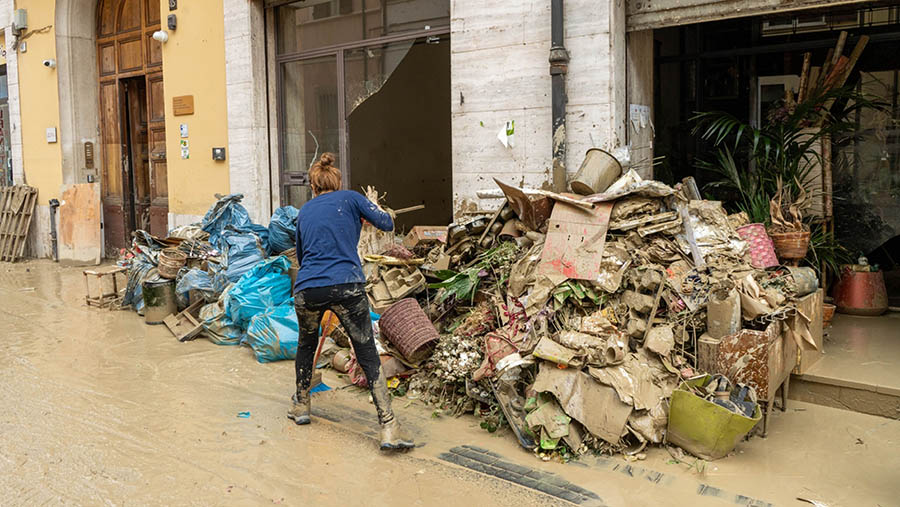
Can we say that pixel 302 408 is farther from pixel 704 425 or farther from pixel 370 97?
pixel 370 97

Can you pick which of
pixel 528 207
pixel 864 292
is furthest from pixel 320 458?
pixel 864 292

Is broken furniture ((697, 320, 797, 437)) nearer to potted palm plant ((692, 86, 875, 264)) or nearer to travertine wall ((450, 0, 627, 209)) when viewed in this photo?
potted palm plant ((692, 86, 875, 264))

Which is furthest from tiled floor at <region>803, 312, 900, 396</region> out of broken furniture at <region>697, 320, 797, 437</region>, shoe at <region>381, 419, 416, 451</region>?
shoe at <region>381, 419, 416, 451</region>

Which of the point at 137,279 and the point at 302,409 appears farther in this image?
the point at 137,279

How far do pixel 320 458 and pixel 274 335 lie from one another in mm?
2135

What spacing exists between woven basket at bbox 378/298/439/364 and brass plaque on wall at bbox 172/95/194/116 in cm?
557

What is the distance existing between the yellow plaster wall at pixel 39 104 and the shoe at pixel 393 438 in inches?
398

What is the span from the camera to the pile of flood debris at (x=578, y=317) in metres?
4.30

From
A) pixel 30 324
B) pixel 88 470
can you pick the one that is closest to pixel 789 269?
pixel 88 470

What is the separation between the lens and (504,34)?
21.7ft

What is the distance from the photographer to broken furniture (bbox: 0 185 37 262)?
12844mm

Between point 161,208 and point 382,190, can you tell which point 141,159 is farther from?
point 382,190

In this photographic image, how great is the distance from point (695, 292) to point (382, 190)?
5495 mm

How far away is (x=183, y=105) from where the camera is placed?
9781mm
